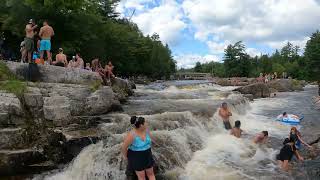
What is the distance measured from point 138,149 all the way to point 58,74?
31.1 feet

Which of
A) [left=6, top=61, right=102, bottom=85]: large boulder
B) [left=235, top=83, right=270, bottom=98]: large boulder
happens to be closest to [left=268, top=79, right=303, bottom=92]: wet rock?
[left=235, top=83, right=270, bottom=98]: large boulder

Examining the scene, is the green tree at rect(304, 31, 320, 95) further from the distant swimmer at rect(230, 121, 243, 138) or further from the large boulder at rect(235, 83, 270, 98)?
the distant swimmer at rect(230, 121, 243, 138)

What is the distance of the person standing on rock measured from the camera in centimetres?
826

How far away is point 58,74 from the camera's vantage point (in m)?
16.7

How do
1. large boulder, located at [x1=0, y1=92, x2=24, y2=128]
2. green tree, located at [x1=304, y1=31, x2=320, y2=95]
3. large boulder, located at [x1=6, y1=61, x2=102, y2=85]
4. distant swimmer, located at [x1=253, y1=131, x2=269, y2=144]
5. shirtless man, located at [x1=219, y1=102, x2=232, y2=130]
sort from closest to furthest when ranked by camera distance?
1. large boulder, located at [x1=0, y1=92, x2=24, y2=128]
2. distant swimmer, located at [x1=253, y1=131, x2=269, y2=144]
3. large boulder, located at [x1=6, y1=61, x2=102, y2=85]
4. shirtless man, located at [x1=219, y1=102, x2=232, y2=130]
5. green tree, located at [x1=304, y1=31, x2=320, y2=95]

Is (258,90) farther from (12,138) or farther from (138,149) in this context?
(138,149)

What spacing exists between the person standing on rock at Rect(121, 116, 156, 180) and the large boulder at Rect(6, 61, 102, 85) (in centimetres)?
873

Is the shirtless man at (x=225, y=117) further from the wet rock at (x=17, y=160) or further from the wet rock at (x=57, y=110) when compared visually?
the wet rock at (x=17, y=160)

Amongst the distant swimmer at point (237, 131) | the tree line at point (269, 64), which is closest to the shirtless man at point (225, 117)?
the distant swimmer at point (237, 131)

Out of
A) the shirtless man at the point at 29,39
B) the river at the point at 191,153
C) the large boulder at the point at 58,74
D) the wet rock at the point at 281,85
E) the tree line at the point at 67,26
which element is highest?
the tree line at the point at 67,26

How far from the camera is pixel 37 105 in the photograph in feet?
44.1

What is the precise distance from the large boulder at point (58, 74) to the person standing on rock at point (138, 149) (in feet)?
28.6

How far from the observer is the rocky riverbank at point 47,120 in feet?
37.3

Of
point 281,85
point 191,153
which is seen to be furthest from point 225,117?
point 281,85
